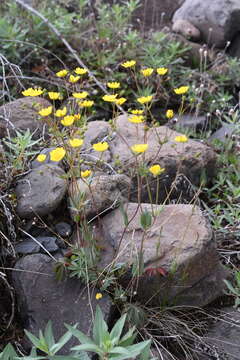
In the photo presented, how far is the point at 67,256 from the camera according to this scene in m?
2.30

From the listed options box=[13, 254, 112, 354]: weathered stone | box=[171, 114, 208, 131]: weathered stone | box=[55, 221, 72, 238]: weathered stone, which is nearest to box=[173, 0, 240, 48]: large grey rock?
Answer: box=[171, 114, 208, 131]: weathered stone

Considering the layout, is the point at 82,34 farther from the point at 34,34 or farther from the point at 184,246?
the point at 184,246

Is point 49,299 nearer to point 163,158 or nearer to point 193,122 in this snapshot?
point 163,158

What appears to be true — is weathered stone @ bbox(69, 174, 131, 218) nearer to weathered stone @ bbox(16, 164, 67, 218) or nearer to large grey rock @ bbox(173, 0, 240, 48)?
weathered stone @ bbox(16, 164, 67, 218)

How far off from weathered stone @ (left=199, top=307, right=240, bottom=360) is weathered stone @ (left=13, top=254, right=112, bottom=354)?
51 centimetres

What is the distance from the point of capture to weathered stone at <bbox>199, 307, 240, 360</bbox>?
7.47 feet

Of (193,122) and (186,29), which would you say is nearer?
(193,122)

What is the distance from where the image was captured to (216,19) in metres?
4.96

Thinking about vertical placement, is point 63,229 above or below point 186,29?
below

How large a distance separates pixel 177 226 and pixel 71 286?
60 cm

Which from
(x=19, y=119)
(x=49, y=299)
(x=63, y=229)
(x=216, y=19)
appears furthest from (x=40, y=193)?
(x=216, y=19)

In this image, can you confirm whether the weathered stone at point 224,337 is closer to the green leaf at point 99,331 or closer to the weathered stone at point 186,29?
the green leaf at point 99,331

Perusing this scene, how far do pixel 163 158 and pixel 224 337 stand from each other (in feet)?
3.54

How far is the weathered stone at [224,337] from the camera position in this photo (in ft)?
7.47
